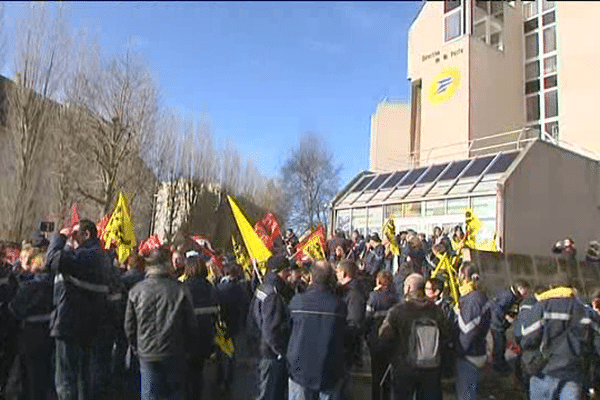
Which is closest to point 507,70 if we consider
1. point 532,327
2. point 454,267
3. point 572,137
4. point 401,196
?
point 572,137

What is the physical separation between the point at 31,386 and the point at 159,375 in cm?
200

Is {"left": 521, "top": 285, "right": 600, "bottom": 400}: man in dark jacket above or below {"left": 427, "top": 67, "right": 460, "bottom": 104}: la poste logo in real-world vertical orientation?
below

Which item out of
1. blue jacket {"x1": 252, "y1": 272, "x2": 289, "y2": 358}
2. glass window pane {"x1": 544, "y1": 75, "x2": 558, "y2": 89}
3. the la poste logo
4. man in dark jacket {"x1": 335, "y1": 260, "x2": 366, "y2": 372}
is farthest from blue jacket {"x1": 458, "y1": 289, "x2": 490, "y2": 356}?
glass window pane {"x1": 544, "y1": 75, "x2": 558, "y2": 89}

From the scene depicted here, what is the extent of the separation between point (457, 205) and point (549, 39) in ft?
50.5

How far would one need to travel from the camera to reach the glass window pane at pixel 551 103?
3256cm

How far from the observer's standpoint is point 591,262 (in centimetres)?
1847

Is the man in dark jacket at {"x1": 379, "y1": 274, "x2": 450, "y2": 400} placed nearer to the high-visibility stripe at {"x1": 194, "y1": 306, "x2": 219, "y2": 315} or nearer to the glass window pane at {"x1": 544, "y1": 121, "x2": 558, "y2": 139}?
the high-visibility stripe at {"x1": 194, "y1": 306, "x2": 219, "y2": 315}

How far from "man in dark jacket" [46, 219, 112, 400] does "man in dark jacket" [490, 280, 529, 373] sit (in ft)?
20.4

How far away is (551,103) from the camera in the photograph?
3284 centimetres

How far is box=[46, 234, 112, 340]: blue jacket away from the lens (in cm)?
649

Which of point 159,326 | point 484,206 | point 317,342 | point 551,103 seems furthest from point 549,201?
point 159,326

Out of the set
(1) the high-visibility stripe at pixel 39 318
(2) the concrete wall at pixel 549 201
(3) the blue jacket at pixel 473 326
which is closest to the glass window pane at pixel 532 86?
(2) the concrete wall at pixel 549 201

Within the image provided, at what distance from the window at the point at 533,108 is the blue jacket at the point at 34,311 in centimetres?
3097

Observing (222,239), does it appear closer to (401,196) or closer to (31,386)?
(401,196)
